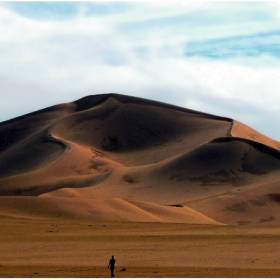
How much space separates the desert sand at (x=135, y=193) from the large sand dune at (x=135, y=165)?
20 cm

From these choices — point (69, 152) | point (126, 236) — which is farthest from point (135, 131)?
point (126, 236)

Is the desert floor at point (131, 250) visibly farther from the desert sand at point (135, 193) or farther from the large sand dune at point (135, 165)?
the large sand dune at point (135, 165)

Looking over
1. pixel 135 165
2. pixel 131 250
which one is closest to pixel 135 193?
pixel 135 165

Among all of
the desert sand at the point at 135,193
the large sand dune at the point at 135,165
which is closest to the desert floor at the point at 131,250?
the desert sand at the point at 135,193

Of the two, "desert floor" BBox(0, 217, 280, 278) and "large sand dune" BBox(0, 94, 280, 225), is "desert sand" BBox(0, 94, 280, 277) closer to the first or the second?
"desert floor" BBox(0, 217, 280, 278)

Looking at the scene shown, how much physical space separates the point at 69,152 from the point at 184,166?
21257 mm

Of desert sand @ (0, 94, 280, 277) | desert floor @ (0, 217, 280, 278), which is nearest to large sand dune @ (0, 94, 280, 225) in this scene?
desert sand @ (0, 94, 280, 277)

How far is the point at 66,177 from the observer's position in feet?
293

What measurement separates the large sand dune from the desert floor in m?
10.4

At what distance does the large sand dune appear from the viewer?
58.7m

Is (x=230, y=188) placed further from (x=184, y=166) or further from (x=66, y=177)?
(x=66, y=177)

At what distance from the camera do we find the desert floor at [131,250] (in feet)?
74.3

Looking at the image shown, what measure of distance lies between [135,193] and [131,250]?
45.5 m

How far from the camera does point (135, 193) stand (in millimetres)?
76250
